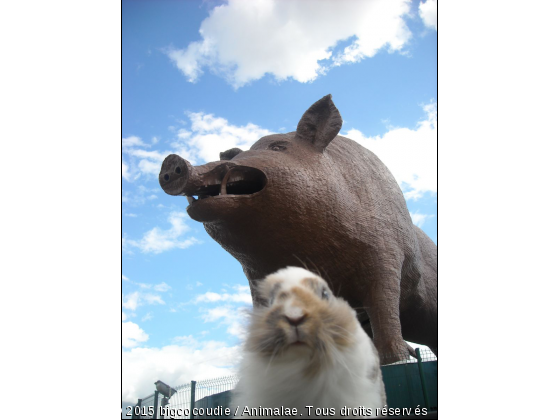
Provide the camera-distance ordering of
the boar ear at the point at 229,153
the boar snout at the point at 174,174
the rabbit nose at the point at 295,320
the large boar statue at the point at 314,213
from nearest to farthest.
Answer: the rabbit nose at the point at 295,320, the boar snout at the point at 174,174, the large boar statue at the point at 314,213, the boar ear at the point at 229,153

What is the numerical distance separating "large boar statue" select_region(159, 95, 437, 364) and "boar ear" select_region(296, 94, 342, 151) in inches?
0.4

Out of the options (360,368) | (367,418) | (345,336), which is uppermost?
(345,336)

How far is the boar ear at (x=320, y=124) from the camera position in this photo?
4.59m

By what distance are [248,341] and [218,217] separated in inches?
86.2

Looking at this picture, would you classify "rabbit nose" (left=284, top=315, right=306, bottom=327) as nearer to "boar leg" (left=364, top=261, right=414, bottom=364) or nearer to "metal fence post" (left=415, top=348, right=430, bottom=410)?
"boar leg" (left=364, top=261, right=414, bottom=364)

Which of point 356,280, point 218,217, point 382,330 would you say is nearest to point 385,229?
point 356,280

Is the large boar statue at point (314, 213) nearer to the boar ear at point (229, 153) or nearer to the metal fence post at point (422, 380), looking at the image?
the boar ear at point (229, 153)

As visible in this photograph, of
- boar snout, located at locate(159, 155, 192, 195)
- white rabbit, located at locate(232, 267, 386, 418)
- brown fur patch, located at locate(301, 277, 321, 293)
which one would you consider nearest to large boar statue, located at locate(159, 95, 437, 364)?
boar snout, located at locate(159, 155, 192, 195)

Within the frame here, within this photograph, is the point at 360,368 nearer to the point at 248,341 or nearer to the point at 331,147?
the point at 248,341

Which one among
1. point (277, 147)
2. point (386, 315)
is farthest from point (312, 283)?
point (277, 147)

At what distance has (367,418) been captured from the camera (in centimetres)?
161

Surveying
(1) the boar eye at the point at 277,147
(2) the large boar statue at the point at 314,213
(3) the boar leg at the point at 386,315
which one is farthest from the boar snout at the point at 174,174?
(3) the boar leg at the point at 386,315

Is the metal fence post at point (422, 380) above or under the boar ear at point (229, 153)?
under

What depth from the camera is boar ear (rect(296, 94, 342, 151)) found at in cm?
459
